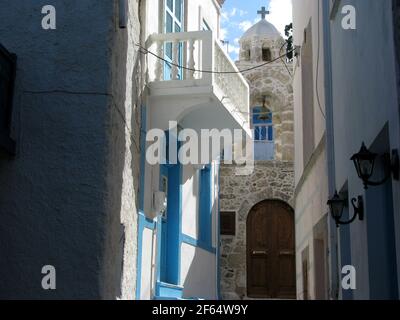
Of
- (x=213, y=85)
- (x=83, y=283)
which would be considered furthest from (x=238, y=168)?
(x=83, y=283)

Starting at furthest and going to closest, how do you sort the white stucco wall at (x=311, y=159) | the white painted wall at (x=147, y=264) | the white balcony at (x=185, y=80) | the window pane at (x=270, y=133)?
1. the window pane at (x=270, y=133)
2. the white balcony at (x=185, y=80)
3. the white stucco wall at (x=311, y=159)
4. the white painted wall at (x=147, y=264)

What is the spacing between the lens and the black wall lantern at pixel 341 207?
250 inches

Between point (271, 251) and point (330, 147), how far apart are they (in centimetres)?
1023

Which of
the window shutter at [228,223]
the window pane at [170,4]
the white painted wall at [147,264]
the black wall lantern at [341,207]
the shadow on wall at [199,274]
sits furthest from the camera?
the window shutter at [228,223]

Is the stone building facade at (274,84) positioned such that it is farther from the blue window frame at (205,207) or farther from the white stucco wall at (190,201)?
the white stucco wall at (190,201)

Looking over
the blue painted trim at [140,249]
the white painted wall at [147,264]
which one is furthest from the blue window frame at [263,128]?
the blue painted trim at [140,249]

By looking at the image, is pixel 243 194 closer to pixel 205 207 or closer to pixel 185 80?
pixel 205 207

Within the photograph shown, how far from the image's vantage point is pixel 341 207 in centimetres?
701

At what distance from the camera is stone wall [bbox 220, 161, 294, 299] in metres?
17.9

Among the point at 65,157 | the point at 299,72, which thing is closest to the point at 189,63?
the point at 65,157

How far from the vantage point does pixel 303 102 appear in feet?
37.6

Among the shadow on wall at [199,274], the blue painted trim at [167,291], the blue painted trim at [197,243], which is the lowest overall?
the blue painted trim at [167,291]

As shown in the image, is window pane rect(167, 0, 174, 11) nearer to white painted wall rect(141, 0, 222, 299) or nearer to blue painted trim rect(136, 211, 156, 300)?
white painted wall rect(141, 0, 222, 299)

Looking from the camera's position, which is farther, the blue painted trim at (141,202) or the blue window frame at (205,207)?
the blue window frame at (205,207)
